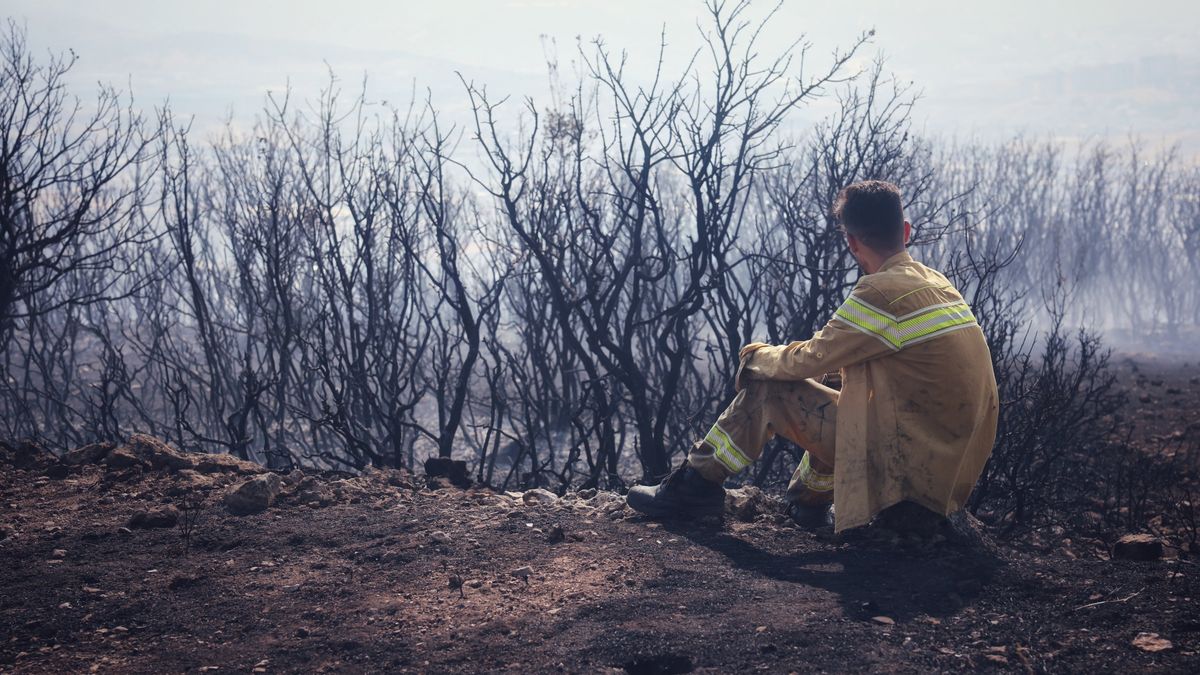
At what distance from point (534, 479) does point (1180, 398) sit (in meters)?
8.36

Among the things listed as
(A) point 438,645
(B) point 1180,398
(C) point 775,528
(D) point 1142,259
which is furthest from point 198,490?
(D) point 1142,259

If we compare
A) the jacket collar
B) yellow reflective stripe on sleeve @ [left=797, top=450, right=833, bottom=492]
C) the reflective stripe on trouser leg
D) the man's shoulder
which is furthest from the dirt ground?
the jacket collar

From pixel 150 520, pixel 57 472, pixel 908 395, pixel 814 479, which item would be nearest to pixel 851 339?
pixel 908 395

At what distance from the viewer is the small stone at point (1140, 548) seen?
3992 mm

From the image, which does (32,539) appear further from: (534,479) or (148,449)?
(534,479)

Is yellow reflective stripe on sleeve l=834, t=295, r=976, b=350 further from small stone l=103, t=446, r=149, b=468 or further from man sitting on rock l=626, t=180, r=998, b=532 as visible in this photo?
small stone l=103, t=446, r=149, b=468

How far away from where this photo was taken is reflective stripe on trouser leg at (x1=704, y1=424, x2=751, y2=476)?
388cm

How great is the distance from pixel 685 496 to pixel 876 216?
4.82ft

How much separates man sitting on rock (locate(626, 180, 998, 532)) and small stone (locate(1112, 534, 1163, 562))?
0.95m

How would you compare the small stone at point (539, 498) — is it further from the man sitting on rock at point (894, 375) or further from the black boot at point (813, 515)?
the man sitting on rock at point (894, 375)

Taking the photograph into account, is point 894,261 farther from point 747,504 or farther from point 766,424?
point 747,504

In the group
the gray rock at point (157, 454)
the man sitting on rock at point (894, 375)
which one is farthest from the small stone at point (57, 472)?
the man sitting on rock at point (894, 375)

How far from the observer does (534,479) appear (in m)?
7.33

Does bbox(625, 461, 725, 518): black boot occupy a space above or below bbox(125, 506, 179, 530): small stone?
above
